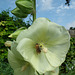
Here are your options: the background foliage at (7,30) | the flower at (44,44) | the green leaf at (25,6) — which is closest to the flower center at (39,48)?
the flower at (44,44)

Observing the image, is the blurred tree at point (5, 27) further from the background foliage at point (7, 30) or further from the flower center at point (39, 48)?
the flower center at point (39, 48)

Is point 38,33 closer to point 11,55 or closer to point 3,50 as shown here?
point 11,55

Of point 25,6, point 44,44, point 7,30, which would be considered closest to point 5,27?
point 7,30

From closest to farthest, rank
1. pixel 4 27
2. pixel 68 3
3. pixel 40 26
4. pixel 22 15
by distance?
1. pixel 40 26
2. pixel 22 15
3. pixel 4 27
4. pixel 68 3

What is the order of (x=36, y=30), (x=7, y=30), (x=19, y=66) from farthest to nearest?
(x=7, y=30) < (x=19, y=66) < (x=36, y=30)

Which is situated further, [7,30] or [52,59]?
[7,30]

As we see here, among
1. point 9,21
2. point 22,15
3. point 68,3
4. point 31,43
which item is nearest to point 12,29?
point 9,21

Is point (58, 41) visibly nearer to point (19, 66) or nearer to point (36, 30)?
point (36, 30)
